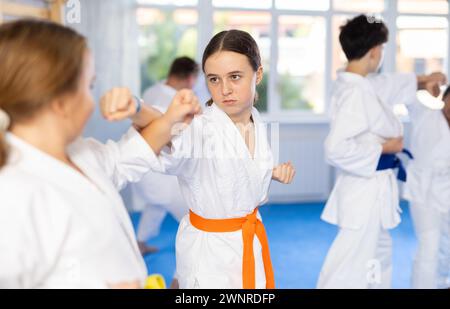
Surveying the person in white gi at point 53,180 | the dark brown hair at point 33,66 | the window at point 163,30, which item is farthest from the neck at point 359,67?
the dark brown hair at point 33,66

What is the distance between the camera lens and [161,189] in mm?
2539

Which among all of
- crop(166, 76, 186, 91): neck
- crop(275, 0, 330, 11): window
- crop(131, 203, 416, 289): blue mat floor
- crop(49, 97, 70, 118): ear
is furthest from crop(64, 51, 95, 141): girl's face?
crop(131, 203, 416, 289): blue mat floor

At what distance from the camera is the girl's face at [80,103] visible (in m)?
0.78

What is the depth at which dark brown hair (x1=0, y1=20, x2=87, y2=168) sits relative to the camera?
72cm

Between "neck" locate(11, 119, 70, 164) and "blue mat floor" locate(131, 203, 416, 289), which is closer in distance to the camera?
"neck" locate(11, 119, 70, 164)

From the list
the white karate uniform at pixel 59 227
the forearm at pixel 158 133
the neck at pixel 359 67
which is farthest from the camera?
the neck at pixel 359 67

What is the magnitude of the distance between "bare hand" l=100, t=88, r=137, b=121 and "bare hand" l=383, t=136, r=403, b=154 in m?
1.30

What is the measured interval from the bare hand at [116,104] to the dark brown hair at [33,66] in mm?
92

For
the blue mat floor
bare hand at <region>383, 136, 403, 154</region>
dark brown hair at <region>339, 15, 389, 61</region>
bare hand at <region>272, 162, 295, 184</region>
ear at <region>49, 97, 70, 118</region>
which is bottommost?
the blue mat floor

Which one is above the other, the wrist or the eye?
the eye

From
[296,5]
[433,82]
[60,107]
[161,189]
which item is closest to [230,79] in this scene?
[60,107]

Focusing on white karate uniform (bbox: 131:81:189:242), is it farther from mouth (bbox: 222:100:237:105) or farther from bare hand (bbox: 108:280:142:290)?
bare hand (bbox: 108:280:142:290)

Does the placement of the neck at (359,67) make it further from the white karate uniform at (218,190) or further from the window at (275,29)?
the white karate uniform at (218,190)

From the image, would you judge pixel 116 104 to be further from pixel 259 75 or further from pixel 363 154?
pixel 363 154
